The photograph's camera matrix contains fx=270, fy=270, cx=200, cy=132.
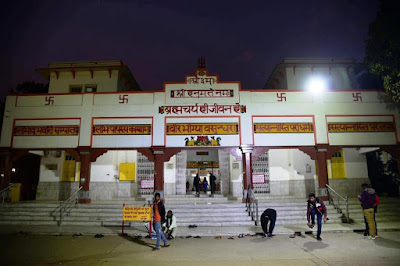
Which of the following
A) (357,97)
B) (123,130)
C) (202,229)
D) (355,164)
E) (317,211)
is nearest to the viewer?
(317,211)

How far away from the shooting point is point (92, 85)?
19.5m

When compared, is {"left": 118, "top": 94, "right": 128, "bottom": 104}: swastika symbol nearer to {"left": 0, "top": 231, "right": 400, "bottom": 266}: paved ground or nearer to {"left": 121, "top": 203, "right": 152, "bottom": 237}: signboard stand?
{"left": 121, "top": 203, "right": 152, "bottom": 237}: signboard stand

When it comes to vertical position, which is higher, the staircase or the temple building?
the temple building

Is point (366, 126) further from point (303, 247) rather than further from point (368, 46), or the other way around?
point (303, 247)

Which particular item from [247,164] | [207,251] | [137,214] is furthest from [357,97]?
[137,214]

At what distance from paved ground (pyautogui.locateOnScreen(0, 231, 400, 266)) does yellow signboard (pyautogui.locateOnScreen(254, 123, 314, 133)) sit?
21.0 feet

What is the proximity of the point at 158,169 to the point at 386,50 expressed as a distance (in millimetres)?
14058

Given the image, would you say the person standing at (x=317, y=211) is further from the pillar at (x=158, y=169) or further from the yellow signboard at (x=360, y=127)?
the pillar at (x=158, y=169)

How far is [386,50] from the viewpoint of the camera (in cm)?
1480

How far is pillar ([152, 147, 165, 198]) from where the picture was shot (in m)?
14.6

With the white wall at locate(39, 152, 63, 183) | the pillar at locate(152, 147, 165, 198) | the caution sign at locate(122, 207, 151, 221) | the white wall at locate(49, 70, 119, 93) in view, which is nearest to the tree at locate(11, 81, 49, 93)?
the white wall at locate(49, 70, 119, 93)

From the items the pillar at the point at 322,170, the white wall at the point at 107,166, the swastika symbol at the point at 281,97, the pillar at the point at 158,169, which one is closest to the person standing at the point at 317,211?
the pillar at the point at 322,170

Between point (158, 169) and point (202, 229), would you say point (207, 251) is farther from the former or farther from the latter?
point (158, 169)

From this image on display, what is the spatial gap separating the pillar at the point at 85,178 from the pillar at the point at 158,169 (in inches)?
145
